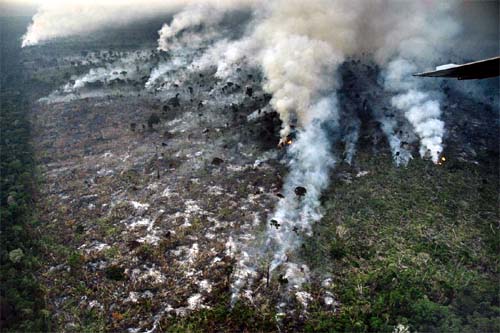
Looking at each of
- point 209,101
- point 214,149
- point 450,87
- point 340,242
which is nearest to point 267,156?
point 214,149

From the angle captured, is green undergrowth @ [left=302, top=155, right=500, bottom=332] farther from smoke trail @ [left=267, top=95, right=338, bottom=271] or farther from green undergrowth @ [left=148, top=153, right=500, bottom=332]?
smoke trail @ [left=267, top=95, right=338, bottom=271]

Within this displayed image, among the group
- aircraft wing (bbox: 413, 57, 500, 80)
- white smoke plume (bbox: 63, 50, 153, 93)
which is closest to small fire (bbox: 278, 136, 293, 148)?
aircraft wing (bbox: 413, 57, 500, 80)

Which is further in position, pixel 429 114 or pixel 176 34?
pixel 176 34

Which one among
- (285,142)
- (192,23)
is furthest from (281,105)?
(192,23)

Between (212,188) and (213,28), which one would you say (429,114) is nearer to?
(212,188)

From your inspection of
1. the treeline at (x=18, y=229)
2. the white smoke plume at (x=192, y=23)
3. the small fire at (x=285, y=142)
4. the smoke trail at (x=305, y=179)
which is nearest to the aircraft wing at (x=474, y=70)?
the smoke trail at (x=305, y=179)

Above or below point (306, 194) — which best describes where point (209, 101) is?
above

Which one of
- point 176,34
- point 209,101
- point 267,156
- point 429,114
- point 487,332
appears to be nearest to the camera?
point 487,332

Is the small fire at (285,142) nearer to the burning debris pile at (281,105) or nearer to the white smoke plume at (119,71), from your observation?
the burning debris pile at (281,105)
